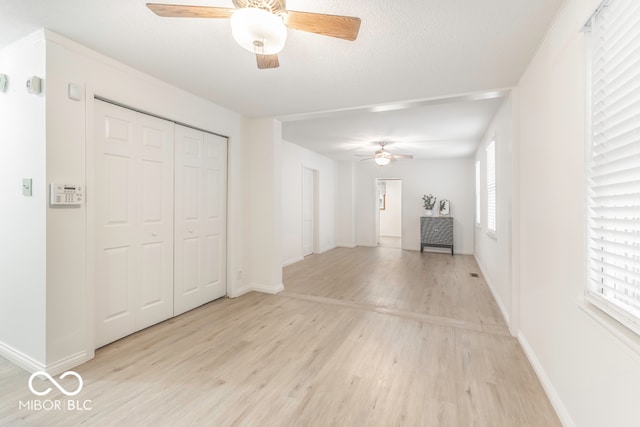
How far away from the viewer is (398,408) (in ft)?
5.60

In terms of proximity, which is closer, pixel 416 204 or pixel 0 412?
pixel 0 412

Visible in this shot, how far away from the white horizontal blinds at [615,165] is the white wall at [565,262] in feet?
0.27

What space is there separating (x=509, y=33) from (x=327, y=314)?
2.91 meters

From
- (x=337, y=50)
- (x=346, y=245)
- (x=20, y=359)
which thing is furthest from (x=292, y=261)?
(x=337, y=50)

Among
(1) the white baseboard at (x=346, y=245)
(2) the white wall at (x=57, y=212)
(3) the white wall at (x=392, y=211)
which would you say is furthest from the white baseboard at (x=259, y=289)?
(3) the white wall at (x=392, y=211)

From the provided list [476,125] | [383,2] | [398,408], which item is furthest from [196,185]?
[476,125]

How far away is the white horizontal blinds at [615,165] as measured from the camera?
1073 mm

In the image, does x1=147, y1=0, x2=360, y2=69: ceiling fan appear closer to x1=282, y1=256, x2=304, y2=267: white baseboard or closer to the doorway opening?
x1=282, y1=256, x2=304, y2=267: white baseboard

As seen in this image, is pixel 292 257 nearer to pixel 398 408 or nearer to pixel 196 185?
pixel 196 185

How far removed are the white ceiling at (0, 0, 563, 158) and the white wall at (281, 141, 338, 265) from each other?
2.16 metres

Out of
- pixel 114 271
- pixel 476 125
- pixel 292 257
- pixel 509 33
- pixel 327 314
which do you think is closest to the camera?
pixel 509 33

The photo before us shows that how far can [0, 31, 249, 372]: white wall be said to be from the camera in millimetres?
1976

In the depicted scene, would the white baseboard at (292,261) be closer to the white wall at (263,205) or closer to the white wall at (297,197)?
the white wall at (297,197)

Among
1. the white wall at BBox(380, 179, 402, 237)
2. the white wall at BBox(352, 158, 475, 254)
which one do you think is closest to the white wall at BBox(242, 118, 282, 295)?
the white wall at BBox(352, 158, 475, 254)
